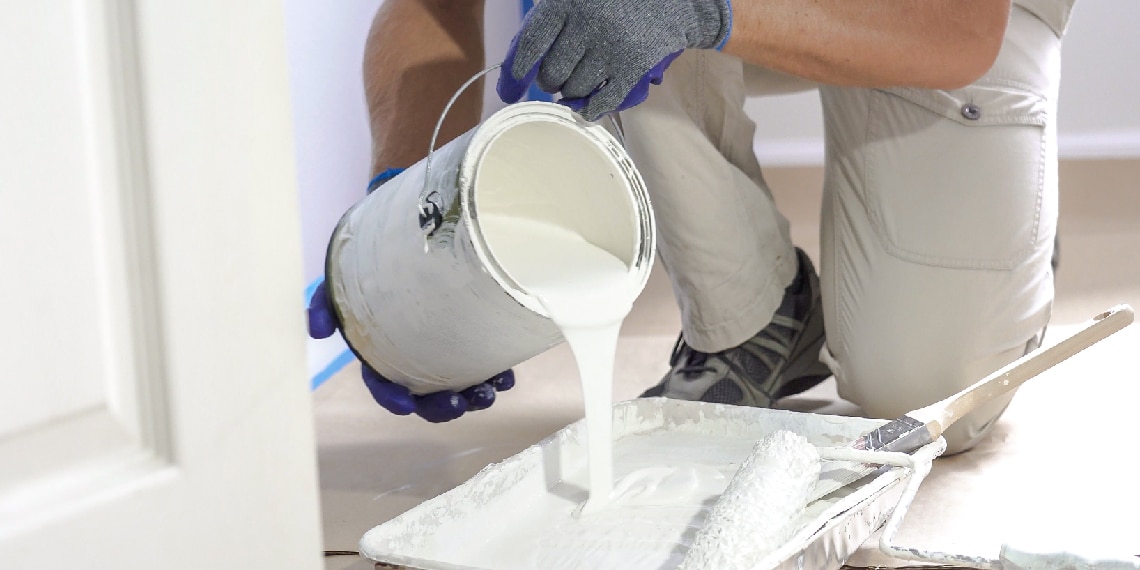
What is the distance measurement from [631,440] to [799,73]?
467mm

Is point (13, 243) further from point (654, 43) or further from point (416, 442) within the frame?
point (416, 442)

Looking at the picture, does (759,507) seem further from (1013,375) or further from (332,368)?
(332,368)

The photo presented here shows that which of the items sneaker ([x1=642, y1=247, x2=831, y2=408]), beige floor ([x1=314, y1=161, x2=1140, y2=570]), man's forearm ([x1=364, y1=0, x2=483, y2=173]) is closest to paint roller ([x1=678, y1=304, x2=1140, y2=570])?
beige floor ([x1=314, y1=161, x2=1140, y2=570])

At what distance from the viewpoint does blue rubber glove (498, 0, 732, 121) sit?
1108 millimetres

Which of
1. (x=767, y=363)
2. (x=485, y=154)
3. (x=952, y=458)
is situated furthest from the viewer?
(x=767, y=363)

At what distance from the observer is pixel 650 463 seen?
4.20 feet

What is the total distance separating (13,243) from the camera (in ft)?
1.86

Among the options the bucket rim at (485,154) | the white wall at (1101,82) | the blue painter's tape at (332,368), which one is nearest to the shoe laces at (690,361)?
the bucket rim at (485,154)

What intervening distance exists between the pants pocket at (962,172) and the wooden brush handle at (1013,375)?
0.71ft

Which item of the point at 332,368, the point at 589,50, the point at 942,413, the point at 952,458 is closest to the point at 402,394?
the point at 589,50

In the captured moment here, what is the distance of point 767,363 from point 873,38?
0.56m

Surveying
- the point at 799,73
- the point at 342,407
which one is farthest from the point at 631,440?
the point at 342,407

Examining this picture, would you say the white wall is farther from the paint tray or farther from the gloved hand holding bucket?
Result: the gloved hand holding bucket

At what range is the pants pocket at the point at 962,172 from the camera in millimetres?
1547
